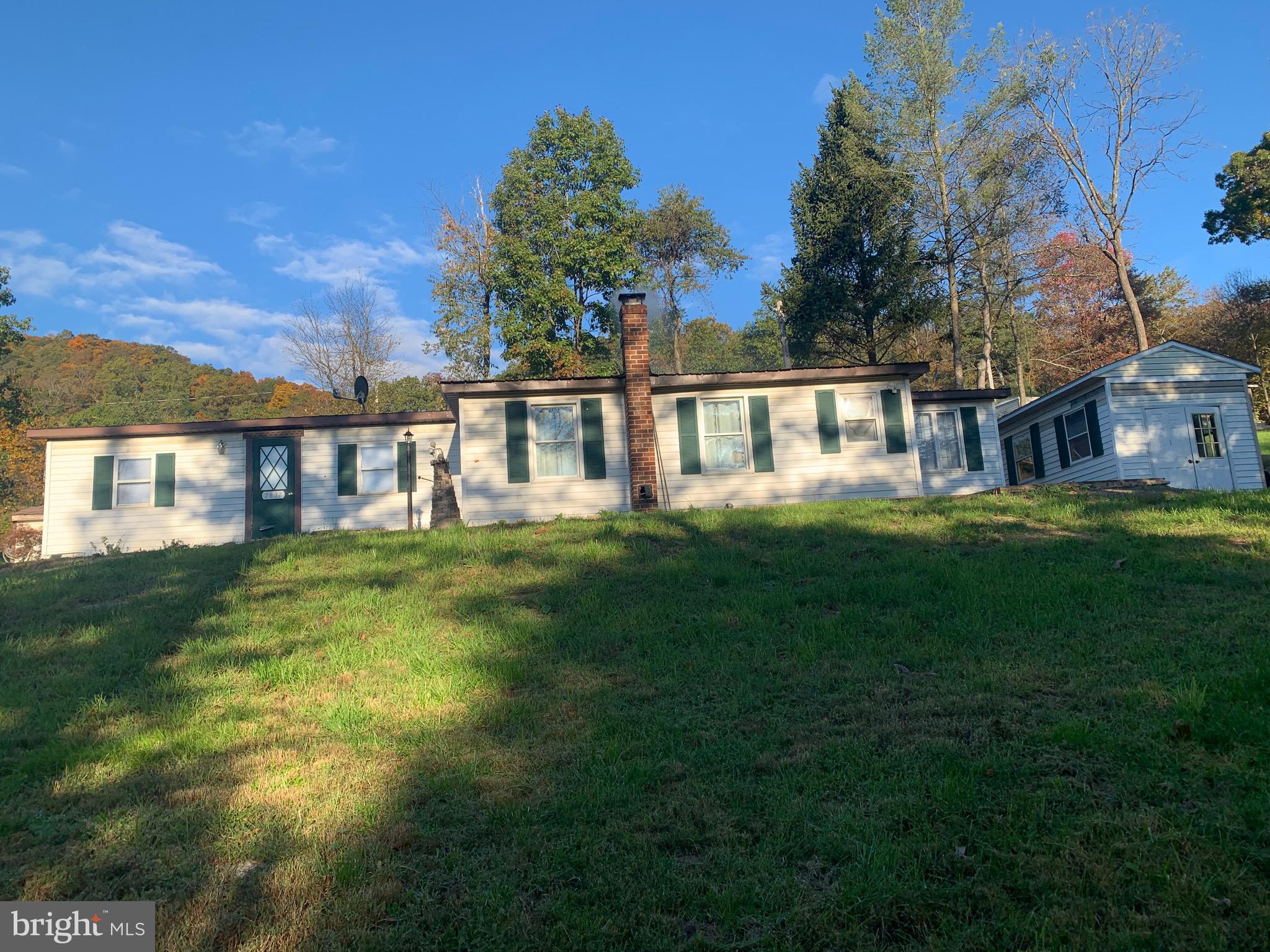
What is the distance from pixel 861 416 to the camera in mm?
16719

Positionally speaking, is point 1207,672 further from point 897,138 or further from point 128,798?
point 897,138

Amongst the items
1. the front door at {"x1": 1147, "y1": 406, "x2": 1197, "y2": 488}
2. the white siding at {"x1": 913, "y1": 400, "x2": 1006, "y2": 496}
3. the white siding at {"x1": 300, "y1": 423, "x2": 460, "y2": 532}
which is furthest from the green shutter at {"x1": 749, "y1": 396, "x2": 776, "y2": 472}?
the front door at {"x1": 1147, "y1": 406, "x2": 1197, "y2": 488}

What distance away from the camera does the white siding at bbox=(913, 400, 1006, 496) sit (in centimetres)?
1920

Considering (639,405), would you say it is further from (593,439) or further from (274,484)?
(274,484)

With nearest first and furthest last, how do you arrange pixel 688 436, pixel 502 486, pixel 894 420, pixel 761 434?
1. pixel 502 486
2. pixel 688 436
3. pixel 761 434
4. pixel 894 420

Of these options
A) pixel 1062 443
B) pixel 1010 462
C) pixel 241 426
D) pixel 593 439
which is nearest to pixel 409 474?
pixel 241 426

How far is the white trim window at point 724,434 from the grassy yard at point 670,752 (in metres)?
7.24

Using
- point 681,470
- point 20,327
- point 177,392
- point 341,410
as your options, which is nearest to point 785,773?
point 681,470

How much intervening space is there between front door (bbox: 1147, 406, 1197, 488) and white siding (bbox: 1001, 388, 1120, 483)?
795 millimetres

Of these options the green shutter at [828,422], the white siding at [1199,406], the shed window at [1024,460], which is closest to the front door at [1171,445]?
the white siding at [1199,406]

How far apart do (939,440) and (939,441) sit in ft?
0.07

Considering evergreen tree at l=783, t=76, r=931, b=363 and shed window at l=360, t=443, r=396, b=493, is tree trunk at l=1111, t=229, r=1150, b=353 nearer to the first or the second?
evergreen tree at l=783, t=76, r=931, b=363

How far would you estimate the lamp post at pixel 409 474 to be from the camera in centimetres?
1814

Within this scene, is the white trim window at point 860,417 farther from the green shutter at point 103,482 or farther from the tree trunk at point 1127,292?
the green shutter at point 103,482
